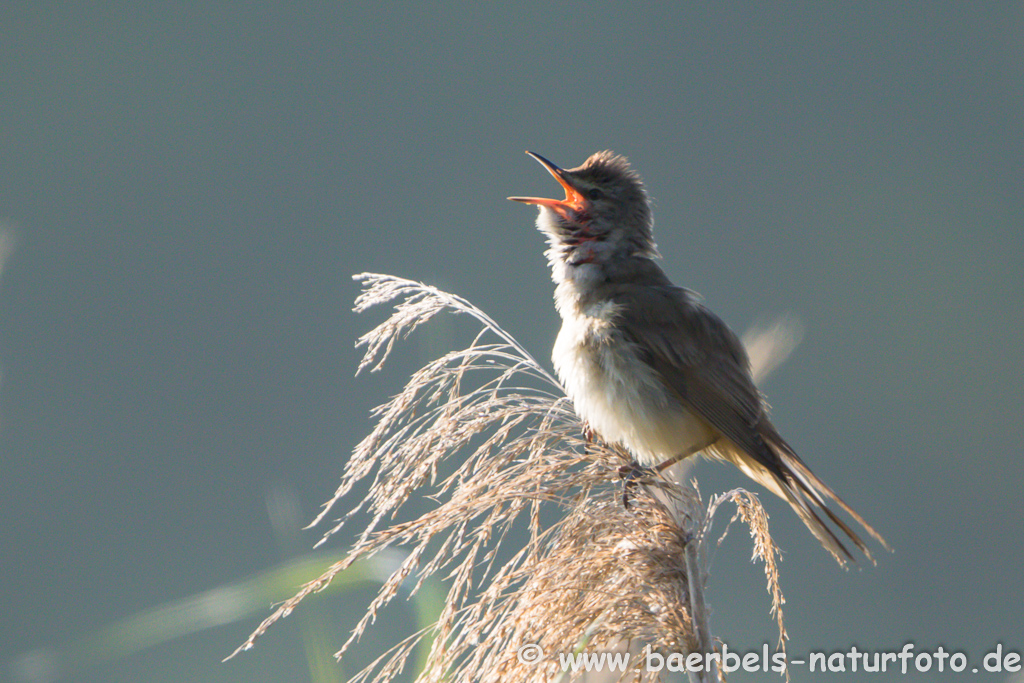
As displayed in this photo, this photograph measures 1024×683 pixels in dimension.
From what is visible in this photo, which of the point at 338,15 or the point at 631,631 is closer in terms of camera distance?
the point at 631,631

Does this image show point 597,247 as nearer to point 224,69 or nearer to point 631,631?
point 631,631

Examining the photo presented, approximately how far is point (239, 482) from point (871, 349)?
685 inches

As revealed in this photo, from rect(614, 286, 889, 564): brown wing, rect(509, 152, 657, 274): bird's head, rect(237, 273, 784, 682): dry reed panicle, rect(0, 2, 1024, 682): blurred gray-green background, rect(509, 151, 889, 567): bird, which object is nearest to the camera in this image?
rect(237, 273, 784, 682): dry reed panicle

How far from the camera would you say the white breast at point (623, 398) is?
293 centimetres

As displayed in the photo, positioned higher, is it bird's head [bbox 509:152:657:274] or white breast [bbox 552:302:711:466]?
bird's head [bbox 509:152:657:274]

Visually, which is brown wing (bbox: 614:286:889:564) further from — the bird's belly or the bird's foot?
the bird's foot

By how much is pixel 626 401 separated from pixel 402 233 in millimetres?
23033

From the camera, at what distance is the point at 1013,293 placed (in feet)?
101

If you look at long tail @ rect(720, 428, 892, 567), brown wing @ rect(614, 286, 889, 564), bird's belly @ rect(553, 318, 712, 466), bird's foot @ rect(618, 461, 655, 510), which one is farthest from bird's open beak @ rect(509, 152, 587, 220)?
bird's foot @ rect(618, 461, 655, 510)

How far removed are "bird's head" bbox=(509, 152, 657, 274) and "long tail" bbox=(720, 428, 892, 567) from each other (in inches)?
27.6

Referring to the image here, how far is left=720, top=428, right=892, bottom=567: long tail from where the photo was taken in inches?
87.6

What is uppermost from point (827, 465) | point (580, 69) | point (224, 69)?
point (224, 69)

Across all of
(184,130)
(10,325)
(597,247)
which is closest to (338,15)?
(184,130)

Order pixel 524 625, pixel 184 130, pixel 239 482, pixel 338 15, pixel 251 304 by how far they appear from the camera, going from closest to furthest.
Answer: pixel 524 625 < pixel 239 482 < pixel 251 304 < pixel 184 130 < pixel 338 15
